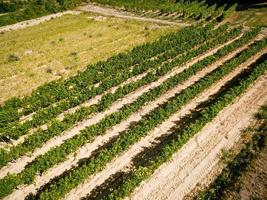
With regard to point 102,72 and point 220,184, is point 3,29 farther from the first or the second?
point 220,184

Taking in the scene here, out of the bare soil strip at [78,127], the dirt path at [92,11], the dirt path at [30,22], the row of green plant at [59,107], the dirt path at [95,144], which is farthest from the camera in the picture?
the dirt path at [30,22]

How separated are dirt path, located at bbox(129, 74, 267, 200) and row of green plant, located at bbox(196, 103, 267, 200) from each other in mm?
834

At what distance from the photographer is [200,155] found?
22344mm

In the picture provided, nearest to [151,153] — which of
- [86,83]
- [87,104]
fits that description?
[87,104]

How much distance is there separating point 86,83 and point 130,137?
11.5 metres

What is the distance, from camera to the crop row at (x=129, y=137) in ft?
64.7

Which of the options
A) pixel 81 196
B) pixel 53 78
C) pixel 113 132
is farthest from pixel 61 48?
pixel 81 196

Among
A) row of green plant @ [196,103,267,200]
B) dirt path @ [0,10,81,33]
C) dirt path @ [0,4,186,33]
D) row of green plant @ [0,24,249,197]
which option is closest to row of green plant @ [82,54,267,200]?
row of green plant @ [196,103,267,200]

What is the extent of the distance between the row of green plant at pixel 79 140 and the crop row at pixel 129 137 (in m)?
1.21

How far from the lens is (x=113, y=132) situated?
2545cm

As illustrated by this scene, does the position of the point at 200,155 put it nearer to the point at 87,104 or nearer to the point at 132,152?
the point at 132,152

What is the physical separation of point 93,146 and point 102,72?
12.6 meters

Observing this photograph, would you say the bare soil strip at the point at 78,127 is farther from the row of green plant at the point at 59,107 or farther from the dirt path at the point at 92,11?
the dirt path at the point at 92,11

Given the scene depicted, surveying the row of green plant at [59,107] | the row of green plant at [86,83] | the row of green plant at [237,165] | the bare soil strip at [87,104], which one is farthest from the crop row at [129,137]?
the row of green plant at [86,83]
